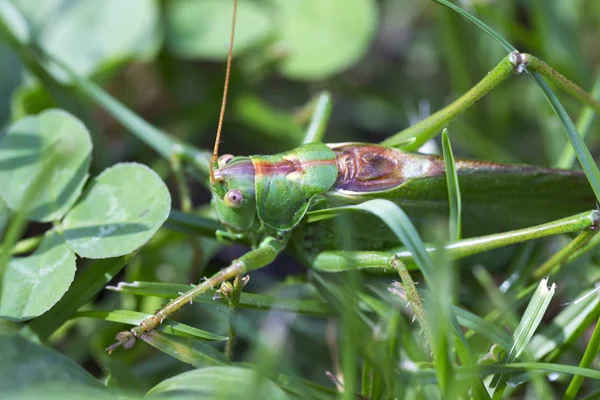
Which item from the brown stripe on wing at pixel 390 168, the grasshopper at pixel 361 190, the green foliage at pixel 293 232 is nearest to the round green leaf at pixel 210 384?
the green foliage at pixel 293 232

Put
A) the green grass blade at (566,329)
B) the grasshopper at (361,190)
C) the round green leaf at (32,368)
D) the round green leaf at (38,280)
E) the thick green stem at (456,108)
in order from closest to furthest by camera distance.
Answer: the round green leaf at (32,368), the round green leaf at (38,280), the green grass blade at (566,329), the thick green stem at (456,108), the grasshopper at (361,190)

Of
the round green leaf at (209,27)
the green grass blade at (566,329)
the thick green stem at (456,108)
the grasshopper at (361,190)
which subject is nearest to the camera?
the green grass blade at (566,329)

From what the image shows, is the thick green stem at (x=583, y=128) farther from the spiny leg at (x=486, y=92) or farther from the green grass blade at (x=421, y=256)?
the green grass blade at (x=421, y=256)

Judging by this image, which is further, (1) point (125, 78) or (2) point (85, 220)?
(1) point (125, 78)

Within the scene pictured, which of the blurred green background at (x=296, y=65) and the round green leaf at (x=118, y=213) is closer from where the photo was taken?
the round green leaf at (x=118, y=213)

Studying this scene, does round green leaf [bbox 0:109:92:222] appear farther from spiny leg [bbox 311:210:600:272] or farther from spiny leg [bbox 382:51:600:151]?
spiny leg [bbox 382:51:600:151]

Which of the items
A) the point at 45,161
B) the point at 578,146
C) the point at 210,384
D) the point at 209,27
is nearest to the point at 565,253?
the point at 578,146

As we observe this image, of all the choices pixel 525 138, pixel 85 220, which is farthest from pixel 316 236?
pixel 525 138

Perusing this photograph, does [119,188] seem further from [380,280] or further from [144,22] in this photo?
[144,22]
